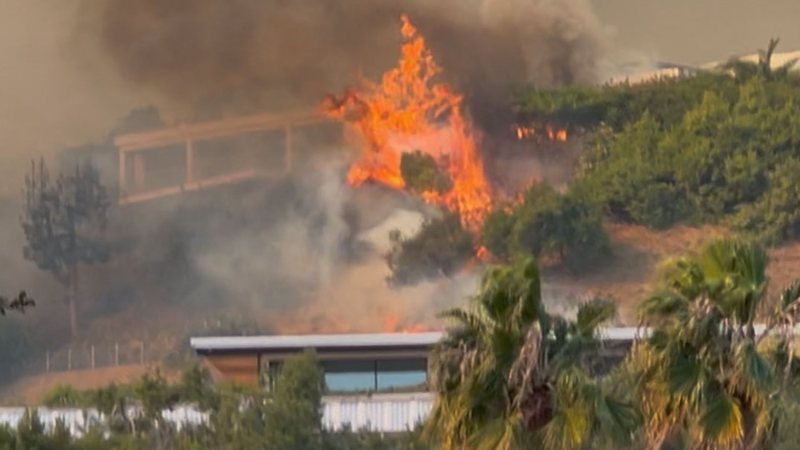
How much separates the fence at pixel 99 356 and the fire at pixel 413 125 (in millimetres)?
9035

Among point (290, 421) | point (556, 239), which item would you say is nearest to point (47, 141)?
point (556, 239)

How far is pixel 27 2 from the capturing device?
76375 millimetres

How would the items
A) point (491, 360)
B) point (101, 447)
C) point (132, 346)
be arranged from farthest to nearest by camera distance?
1. point (132, 346)
2. point (101, 447)
3. point (491, 360)

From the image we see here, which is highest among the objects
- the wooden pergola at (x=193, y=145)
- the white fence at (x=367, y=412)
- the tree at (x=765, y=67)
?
the tree at (x=765, y=67)

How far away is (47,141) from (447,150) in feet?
43.0

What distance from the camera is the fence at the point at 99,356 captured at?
7300 centimetres

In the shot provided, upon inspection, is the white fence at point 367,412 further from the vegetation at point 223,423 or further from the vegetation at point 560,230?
the vegetation at point 560,230

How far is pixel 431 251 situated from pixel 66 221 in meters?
→ 11.8

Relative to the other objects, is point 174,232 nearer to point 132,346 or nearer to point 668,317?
point 132,346

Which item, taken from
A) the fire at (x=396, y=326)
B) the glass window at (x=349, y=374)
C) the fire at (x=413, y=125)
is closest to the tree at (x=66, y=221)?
the fire at (x=413, y=125)

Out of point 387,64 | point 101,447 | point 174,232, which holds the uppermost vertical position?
point 387,64

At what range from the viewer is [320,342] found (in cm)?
6794

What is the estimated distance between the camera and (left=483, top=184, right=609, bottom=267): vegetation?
74500 mm

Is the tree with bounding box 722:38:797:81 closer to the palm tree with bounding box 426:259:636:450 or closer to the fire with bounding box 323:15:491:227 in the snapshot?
the fire with bounding box 323:15:491:227
